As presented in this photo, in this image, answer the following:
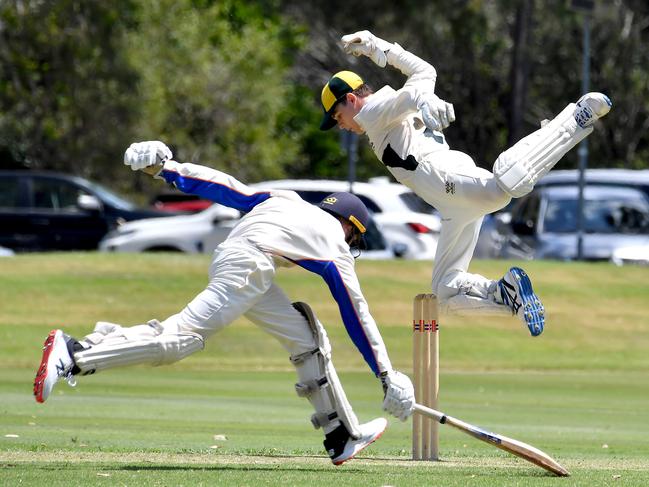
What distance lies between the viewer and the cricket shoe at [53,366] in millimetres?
6941

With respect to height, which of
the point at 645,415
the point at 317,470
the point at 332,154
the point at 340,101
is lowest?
the point at 332,154

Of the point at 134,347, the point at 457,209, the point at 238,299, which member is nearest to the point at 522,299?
the point at 457,209

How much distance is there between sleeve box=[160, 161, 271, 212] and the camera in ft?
25.6

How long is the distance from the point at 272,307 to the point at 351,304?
0.40m

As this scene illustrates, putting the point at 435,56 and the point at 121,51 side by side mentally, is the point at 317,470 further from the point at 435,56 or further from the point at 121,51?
the point at 435,56

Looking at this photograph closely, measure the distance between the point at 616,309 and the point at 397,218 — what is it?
3.89 m

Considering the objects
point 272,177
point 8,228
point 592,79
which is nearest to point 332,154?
point 272,177

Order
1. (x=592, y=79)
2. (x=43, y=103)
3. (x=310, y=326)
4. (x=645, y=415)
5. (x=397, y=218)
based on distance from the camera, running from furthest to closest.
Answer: (x=592, y=79)
(x=43, y=103)
(x=397, y=218)
(x=645, y=415)
(x=310, y=326)

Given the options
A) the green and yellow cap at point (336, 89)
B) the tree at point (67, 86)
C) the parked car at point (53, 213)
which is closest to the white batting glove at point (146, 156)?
the green and yellow cap at point (336, 89)

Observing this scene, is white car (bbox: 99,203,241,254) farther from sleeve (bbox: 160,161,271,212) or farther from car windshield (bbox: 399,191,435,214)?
sleeve (bbox: 160,161,271,212)

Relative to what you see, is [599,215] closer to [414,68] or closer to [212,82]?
[414,68]

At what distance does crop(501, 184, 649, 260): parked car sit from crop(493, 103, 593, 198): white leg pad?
13.4 meters

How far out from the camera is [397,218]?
72.8 ft

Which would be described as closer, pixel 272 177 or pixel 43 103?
pixel 43 103
